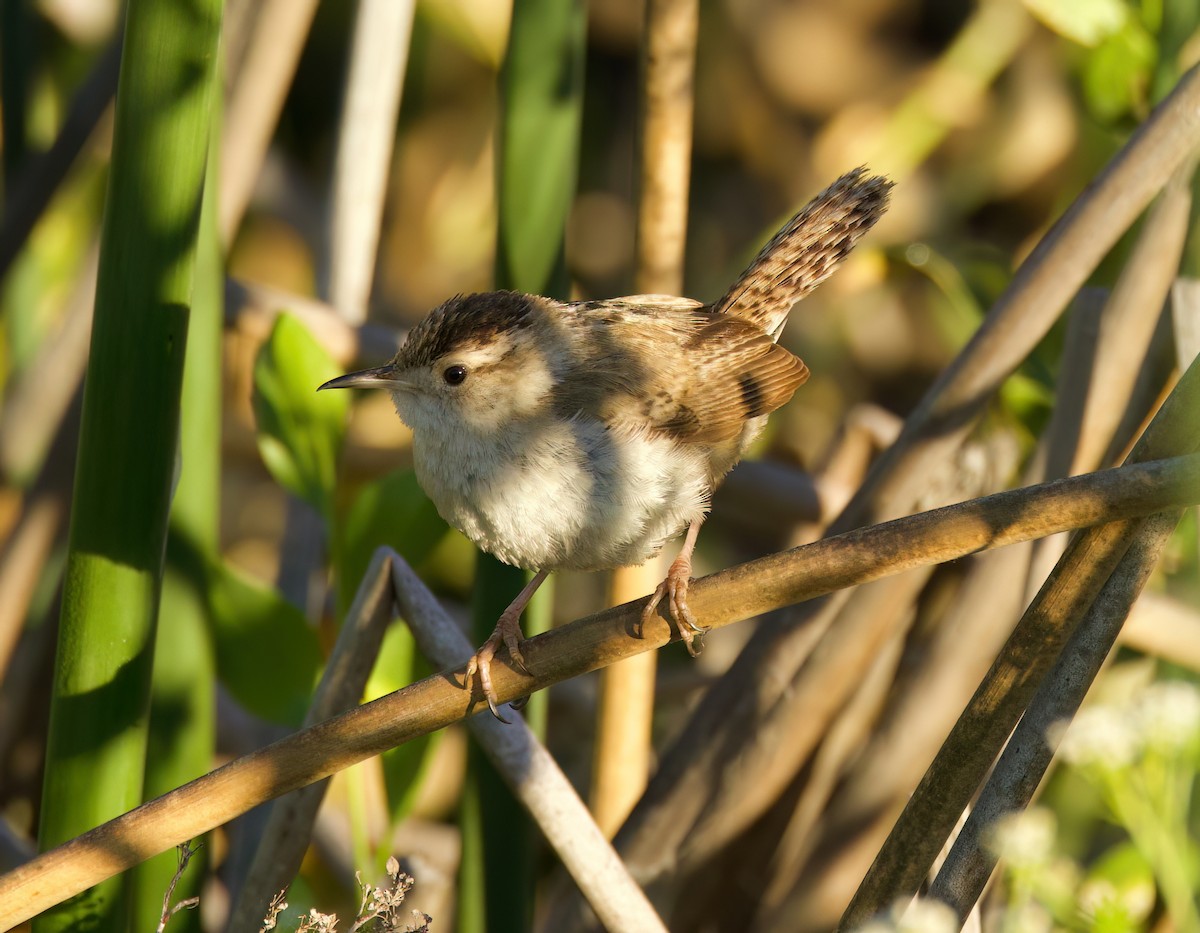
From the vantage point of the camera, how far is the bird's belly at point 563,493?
1.91m

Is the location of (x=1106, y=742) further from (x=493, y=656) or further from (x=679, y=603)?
(x=493, y=656)

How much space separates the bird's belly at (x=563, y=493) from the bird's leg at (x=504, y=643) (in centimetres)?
11

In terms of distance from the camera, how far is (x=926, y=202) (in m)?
4.74

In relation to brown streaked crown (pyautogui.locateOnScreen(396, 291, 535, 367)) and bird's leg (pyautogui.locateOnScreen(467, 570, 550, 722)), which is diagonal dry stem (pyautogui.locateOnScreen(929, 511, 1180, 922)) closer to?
bird's leg (pyautogui.locateOnScreen(467, 570, 550, 722))

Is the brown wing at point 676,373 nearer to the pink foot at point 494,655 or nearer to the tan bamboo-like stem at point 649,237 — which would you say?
the tan bamboo-like stem at point 649,237

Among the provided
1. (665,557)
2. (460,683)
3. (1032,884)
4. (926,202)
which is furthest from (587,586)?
(1032,884)

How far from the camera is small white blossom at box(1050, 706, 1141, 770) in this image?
101cm

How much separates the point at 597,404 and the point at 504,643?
15.9 inches

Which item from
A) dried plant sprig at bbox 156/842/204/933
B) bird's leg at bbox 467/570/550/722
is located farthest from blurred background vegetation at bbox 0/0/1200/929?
dried plant sprig at bbox 156/842/204/933

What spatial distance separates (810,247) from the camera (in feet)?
8.08

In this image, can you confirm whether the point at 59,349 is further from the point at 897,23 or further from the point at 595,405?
the point at 897,23

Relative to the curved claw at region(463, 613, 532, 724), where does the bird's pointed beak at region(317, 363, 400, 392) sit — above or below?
above

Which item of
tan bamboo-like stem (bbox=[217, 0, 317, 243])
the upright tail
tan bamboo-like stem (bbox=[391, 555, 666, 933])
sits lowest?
tan bamboo-like stem (bbox=[391, 555, 666, 933])

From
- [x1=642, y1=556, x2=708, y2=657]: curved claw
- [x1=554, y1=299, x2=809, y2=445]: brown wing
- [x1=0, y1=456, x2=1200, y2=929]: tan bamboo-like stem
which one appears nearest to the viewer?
[x1=0, y1=456, x2=1200, y2=929]: tan bamboo-like stem
